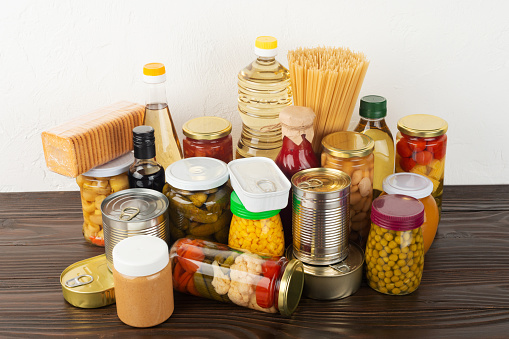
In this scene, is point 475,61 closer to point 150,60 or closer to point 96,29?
point 150,60

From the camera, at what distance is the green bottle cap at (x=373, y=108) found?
1079 mm

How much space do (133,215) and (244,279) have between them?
0.67 ft

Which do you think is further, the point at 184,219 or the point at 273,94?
the point at 273,94

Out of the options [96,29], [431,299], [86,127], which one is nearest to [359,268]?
[431,299]

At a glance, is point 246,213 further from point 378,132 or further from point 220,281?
point 378,132

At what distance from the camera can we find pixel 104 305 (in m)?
0.93

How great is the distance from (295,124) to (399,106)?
0.38 metres

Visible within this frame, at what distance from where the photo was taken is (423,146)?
1077 mm

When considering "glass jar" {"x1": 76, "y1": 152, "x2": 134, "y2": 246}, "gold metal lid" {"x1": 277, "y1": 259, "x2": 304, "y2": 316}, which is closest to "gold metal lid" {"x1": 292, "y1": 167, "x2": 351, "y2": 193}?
"gold metal lid" {"x1": 277, "y1": 259, "x2": 304, "y2": 316}

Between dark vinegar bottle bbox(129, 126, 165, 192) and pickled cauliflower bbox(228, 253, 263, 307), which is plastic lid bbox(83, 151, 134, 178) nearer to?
dark vinegar bottle bbox(129, 126, 165, 192)

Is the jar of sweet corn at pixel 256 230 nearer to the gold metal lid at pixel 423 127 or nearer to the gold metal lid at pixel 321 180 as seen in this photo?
the gold metal lid at pixel 321 180

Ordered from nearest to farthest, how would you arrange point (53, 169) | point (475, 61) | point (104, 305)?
point (104, 305) < point (53, 169) < point (475, 61)

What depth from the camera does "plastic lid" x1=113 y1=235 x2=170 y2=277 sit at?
84 centimetres

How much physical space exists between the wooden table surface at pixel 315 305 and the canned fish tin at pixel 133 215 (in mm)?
109
